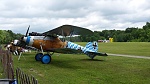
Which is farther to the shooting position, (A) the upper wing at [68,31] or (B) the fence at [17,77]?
(A) the upper wing at [68,31]

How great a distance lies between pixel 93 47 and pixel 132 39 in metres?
94.2

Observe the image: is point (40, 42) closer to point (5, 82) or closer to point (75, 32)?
point (75, 32)

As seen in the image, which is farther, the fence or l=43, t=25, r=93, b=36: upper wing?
l=43, t=25, r=93, b=36: upper wing

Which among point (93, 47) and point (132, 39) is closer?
point (93, 47)

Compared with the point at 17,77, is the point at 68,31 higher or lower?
higher

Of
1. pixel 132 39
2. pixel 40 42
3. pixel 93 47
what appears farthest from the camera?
pixel 132 39

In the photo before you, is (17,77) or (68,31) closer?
(17,77)

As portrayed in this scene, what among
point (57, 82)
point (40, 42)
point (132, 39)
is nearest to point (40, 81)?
point (57, 82)

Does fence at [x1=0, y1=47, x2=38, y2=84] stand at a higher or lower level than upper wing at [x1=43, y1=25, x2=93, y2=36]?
lower

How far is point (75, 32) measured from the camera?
19.8 metres

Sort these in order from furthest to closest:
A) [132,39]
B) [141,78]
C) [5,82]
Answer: [132,39] → [141,78] → [5,82]

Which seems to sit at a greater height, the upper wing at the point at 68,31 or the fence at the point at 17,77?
the upper wing at the point at 68,31

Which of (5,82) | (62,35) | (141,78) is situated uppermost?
(62,35)

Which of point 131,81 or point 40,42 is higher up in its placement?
point 40,42
